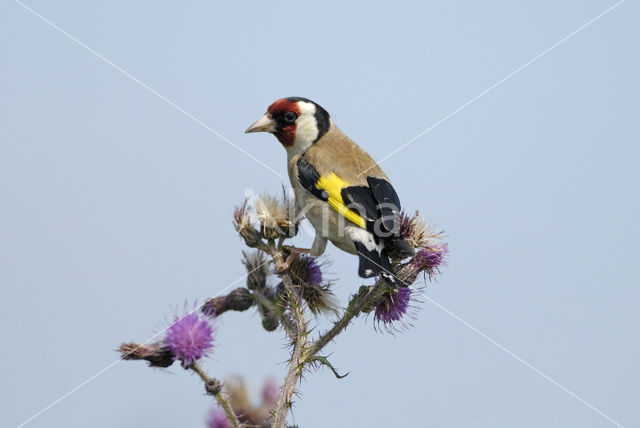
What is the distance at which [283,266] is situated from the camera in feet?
10.5

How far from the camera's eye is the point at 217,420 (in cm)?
340

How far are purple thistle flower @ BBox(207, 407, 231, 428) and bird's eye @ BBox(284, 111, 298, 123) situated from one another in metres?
1.76

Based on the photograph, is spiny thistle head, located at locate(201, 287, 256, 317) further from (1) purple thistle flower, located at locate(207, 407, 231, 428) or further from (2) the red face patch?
(2) the red face patch

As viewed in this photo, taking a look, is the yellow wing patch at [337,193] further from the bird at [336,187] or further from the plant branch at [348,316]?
the plant branch at [348,316]

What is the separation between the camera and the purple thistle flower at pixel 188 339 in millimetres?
2775

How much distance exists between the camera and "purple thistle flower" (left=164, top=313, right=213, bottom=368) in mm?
2775

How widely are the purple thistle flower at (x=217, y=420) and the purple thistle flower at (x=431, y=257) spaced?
4.33ft

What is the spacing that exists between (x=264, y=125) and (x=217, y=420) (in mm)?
1742

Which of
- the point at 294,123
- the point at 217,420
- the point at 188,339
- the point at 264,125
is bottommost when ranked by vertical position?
the point at 217,420

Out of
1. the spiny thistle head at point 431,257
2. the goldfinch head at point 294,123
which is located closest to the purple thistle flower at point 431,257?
the spiny thistle head at point 431,257

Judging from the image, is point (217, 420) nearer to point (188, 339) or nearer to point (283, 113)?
point (188, 339)

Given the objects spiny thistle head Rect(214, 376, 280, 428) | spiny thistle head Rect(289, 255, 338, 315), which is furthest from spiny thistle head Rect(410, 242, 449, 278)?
spiny thistle head Rect(214, 376, 280, 428)

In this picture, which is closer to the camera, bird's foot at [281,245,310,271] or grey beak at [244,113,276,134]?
bird's foot at [281,245,310,271]

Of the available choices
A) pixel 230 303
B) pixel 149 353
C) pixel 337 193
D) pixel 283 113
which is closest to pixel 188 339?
pixel 149 353
